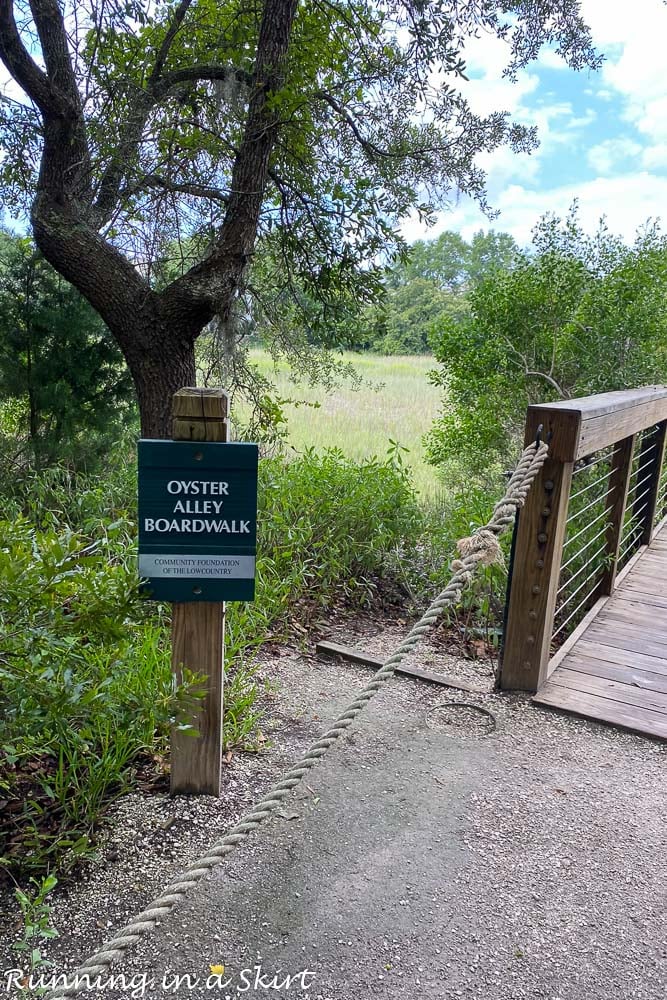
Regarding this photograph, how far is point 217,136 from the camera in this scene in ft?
17.1

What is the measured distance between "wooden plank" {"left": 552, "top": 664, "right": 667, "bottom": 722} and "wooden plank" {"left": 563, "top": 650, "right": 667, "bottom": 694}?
0.09 feet

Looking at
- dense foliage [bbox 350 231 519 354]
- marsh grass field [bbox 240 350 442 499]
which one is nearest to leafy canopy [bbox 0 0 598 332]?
marsh grass field [bbox 240 350 442 499]

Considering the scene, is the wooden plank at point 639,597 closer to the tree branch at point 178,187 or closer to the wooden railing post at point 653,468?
the wooden railing post at point 653,468

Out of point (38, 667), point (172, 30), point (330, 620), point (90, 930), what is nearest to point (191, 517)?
point (38, 667)

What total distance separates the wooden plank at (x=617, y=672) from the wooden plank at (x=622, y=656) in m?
0.02

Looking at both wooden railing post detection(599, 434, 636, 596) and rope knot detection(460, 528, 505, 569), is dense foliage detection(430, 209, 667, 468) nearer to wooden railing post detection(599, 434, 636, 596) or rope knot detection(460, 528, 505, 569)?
wooden railing post detection(599, 434, 636, 596)

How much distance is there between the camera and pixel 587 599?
4152 millimetres

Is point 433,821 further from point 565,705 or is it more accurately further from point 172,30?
point 172,30

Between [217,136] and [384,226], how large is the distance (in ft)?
4.70

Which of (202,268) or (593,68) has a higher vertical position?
(593,68)

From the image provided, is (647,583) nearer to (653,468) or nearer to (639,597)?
(639,597)

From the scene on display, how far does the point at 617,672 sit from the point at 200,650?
2.02 metres

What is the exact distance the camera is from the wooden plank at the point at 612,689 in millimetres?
2961

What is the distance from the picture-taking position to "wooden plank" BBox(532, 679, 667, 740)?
109 inches
